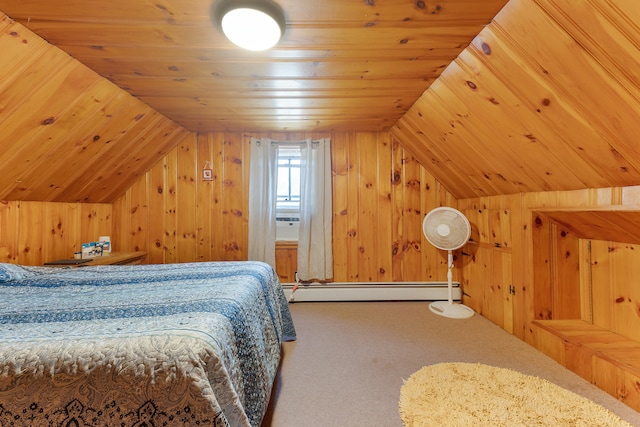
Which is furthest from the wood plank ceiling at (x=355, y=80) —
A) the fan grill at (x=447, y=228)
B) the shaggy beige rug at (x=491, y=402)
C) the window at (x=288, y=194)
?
the shaggy beige rug at (x=491, y=402)

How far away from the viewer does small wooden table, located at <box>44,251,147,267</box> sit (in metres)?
2.36

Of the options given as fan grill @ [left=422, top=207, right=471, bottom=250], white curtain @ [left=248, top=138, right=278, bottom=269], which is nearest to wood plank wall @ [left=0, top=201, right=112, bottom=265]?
white curtain @ [left=248, top=138, right=278, bottom=269]

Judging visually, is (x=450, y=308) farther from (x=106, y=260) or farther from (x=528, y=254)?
(x=106, y=260)

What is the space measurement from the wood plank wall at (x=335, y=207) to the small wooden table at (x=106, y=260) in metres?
0.19

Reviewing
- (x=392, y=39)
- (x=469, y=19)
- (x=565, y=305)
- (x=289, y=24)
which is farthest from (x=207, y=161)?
(x=565, y=305)

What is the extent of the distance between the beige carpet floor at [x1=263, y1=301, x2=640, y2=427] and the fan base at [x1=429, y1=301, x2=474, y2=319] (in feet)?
0.23

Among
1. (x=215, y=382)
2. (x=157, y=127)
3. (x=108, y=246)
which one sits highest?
(x=157, y=127)

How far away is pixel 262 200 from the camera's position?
10.6 ft

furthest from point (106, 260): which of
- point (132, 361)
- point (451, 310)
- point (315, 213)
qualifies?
point (451, 310)

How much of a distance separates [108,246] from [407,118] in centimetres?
333

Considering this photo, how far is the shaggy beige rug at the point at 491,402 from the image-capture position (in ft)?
4.48

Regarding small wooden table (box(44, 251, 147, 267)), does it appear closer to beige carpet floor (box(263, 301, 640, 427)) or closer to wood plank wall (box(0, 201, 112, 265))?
wood plank wall (box(0, 201, 112, 265))

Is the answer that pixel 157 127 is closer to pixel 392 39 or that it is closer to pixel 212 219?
pixel 212 219

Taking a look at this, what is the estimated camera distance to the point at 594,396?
157cm
